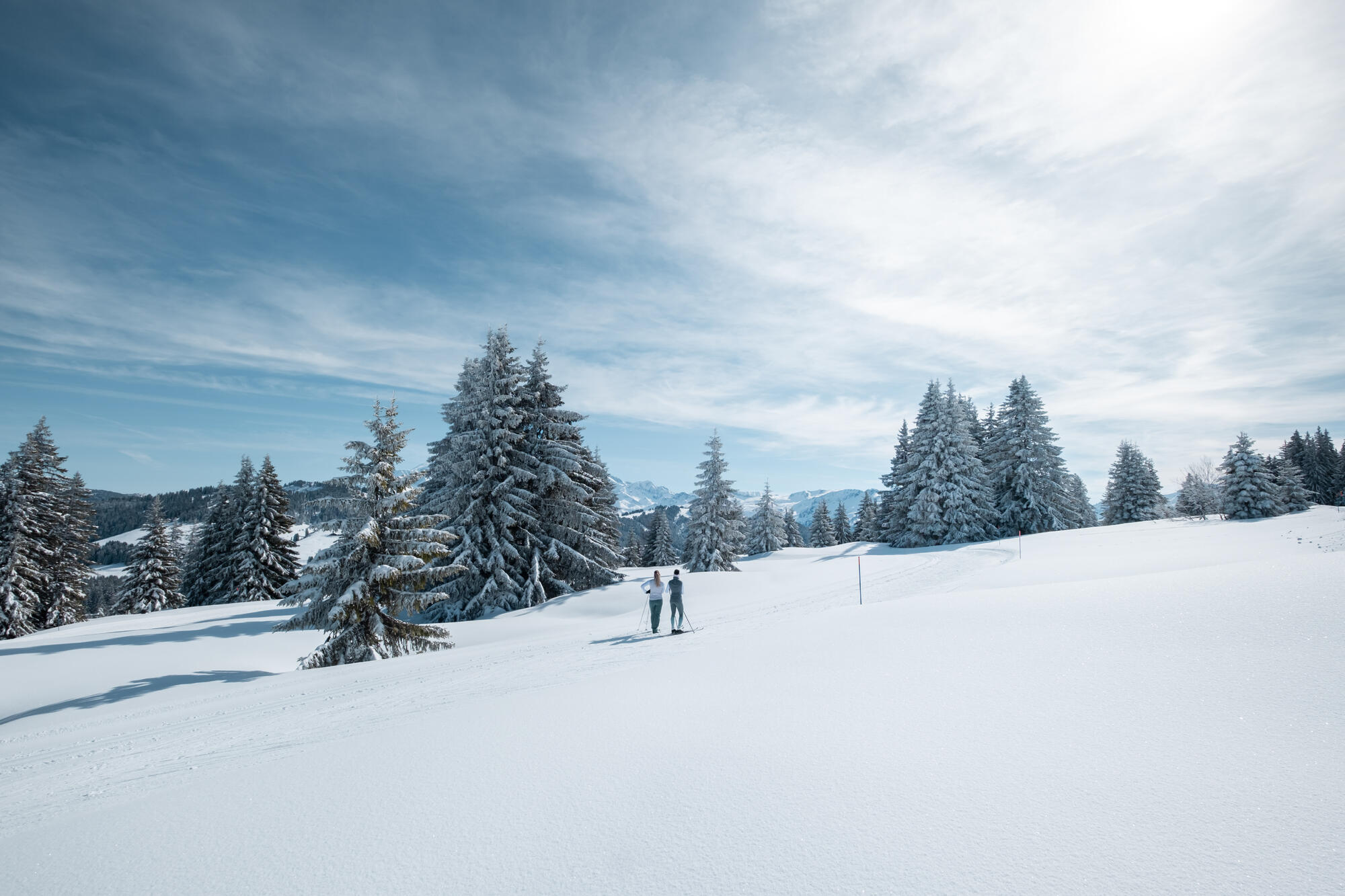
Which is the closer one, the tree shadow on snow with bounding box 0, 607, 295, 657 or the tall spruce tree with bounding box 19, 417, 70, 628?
the tree shadow on snow with bounding box 0, 607, 295, 657

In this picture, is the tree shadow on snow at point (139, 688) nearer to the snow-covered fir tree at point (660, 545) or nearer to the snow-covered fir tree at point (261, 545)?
the snow-covered fir tree at point (261, 545)

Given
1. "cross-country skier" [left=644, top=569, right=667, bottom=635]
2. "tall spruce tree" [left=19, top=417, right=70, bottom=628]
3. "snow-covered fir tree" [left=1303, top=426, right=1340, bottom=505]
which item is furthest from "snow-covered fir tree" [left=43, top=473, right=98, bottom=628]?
"snow-covered fir tree" [left=1303, top=426, right=1340, bottom=505]

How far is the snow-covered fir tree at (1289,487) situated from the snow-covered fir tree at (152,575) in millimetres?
68884

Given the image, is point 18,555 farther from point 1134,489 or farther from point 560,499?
point 1134,489

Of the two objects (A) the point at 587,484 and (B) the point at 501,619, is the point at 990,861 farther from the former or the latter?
(A) the point at 587,484

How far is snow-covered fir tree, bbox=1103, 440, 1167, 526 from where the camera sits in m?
49.0

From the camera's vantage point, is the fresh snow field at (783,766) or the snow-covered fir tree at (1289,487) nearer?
the fresh snow field at (783,766)

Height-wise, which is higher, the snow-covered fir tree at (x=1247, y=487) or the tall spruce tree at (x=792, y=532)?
the snow-covered fir tree at (x=1247, y=487)

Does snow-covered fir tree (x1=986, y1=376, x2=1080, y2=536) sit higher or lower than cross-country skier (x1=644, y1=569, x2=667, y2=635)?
higher

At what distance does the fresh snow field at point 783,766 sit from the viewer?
133 inches

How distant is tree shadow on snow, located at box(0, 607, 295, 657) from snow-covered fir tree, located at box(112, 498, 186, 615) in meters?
20.3

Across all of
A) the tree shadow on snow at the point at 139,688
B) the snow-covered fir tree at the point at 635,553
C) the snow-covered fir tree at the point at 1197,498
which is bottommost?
the snow-covered fir tree at the point at 635,553

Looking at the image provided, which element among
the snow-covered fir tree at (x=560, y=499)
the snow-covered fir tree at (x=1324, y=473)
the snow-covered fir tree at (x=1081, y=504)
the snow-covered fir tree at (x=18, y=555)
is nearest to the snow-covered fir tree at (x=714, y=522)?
the snow-covered fir tree at (x=560, y=499)

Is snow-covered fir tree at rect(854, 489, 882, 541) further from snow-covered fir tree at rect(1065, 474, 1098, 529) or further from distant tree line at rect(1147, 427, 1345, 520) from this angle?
distant tree line at rect(1147, 427, 1345, 520)
